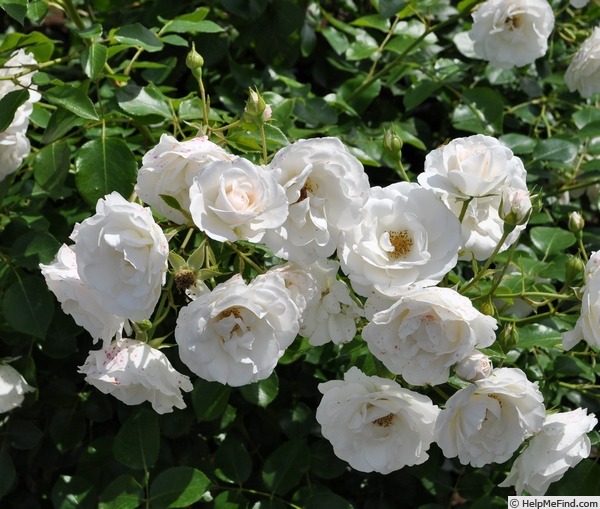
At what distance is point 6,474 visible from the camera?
1.67m

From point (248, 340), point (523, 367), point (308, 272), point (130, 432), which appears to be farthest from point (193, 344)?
point (523, 367)

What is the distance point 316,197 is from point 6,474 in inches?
37.0

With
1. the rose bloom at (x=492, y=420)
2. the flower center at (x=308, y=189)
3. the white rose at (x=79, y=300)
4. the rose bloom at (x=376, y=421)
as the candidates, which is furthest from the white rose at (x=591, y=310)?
the white rose at (x=79, y=300)

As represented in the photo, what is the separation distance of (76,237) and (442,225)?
0.47 meters

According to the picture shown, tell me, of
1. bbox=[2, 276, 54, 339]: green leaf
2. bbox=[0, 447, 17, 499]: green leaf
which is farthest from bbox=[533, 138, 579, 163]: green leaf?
bbox=[0, 447, 17, 499]: green leaf

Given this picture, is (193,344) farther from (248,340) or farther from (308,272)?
(308,272)

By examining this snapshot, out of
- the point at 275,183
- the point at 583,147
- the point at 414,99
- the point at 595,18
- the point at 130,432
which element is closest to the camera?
the point at 275,183

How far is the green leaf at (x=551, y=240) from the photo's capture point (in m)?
1.79

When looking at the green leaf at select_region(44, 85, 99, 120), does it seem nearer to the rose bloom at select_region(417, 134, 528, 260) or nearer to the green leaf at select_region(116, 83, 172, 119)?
the green leaf at select_region(116, 83, 172, 119)

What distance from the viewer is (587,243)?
1989mm

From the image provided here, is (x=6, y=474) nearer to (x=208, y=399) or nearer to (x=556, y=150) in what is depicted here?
(x=208, y=399)

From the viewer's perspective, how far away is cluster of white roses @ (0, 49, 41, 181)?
1502 millimetres

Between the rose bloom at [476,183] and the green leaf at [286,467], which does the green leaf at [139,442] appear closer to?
the green leaf at [286,467]

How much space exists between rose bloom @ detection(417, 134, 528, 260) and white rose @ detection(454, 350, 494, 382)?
18cm
